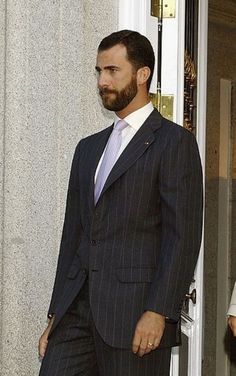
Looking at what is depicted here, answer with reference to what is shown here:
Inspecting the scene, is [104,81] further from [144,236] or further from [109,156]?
[144,236]

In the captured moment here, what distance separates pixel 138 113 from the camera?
406 centimetres

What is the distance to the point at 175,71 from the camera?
5.09m

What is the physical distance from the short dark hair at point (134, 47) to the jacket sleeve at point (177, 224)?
0.35m

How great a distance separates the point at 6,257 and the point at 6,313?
270 mm

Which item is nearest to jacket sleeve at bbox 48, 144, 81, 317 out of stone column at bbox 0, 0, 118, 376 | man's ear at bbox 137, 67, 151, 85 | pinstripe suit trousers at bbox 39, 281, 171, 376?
pinstripe suit trousers at bbox 39, 281, 171, 376

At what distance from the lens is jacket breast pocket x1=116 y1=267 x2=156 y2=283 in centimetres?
382

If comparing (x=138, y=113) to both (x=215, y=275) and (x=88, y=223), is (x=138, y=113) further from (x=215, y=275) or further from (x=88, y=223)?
(x=215, y=275)

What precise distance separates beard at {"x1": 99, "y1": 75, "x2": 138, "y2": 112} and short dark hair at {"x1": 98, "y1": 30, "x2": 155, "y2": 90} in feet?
0.32

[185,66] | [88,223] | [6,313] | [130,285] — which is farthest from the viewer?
[185,66]

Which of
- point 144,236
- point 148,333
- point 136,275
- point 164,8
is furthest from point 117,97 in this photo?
point 164,8

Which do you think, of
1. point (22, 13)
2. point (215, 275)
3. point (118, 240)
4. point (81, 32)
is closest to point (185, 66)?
point (81, 32)

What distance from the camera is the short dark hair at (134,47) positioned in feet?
13.3

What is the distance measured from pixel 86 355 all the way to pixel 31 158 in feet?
4.28

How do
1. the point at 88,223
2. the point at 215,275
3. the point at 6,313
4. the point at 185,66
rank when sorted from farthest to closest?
the point at 215,275 < the point at 185,66 < the point at 6,313 < the point at 88,223
